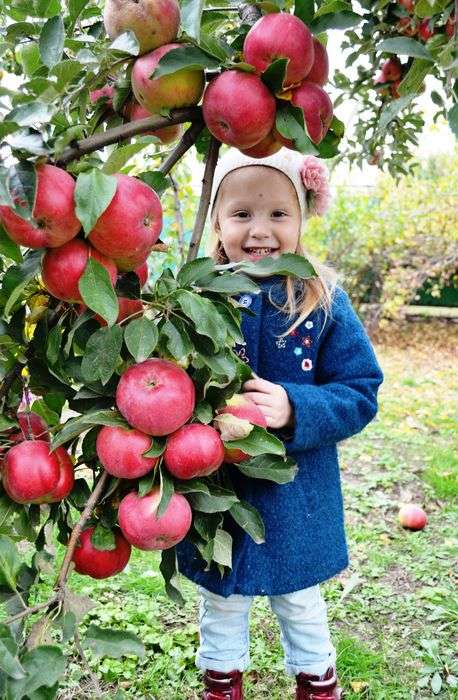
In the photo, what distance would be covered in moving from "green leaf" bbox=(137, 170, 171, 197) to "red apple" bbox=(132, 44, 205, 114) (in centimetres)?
8

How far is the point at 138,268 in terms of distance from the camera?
0.88 m

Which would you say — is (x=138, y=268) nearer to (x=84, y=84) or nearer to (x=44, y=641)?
(x=84, y=84)

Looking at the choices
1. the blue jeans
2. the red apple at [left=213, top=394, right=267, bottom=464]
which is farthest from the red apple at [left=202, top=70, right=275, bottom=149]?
the blue jeans

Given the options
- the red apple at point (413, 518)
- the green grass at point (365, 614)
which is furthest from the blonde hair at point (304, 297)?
the red apple at point (413, 518)

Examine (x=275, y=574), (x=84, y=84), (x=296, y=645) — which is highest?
(x=84, y=84)

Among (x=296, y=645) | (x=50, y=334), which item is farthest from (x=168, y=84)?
(x=296, y=645)

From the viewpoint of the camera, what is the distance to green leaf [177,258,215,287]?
868mm

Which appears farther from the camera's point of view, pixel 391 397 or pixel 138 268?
pixel 391 397

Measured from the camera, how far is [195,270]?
0.87 metres

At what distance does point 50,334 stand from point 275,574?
0.84 m

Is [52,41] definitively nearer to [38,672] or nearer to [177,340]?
[177,340]

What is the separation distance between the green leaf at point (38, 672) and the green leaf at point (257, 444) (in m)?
0.34

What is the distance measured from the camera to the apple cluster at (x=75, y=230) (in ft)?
2.29

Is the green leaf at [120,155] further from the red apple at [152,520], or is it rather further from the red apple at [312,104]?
the red apple at [152,520]
